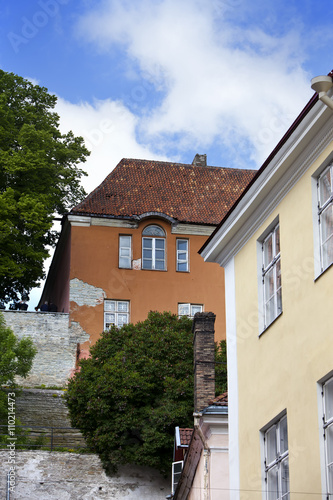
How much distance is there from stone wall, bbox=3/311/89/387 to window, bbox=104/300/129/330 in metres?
1.28

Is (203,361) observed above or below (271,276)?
above

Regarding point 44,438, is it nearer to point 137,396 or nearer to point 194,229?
point 137,396

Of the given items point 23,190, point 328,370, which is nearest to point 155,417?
point 23,190

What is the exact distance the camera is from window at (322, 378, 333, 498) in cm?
1252

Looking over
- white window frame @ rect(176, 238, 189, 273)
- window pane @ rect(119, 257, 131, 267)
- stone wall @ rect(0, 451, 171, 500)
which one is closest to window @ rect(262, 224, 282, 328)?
stone wall @ rect(0, 451, 171, 500)

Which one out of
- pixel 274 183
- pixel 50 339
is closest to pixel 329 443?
pixel 274 183

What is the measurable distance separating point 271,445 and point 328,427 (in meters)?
2.32

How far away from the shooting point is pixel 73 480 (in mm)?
33062

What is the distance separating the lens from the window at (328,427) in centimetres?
1252

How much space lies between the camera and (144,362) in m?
35.2

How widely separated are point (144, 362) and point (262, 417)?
20221 millimetres

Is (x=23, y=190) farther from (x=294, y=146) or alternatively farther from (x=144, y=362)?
(x=294, y=146)

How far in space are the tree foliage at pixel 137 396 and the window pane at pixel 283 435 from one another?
18.8 meters

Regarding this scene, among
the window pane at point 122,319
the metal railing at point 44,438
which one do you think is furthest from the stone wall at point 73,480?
the window pane at point 122,319
